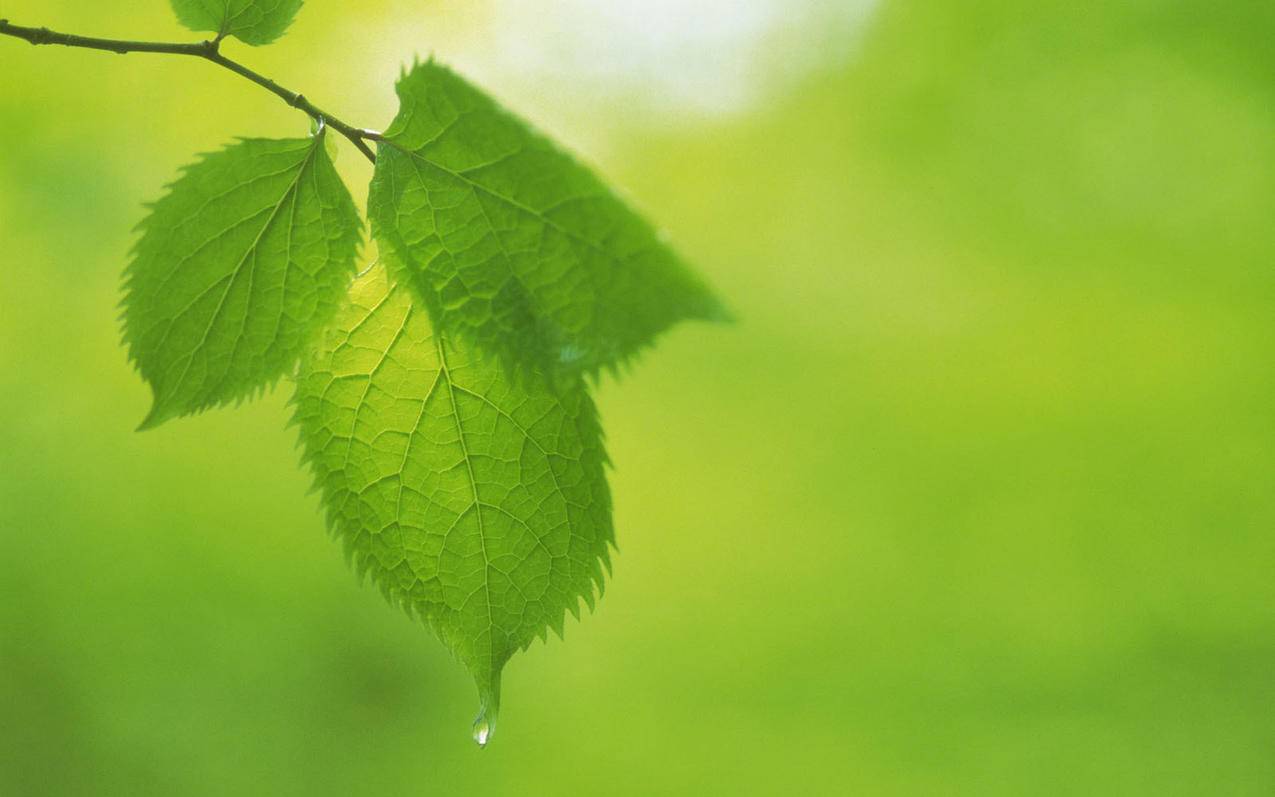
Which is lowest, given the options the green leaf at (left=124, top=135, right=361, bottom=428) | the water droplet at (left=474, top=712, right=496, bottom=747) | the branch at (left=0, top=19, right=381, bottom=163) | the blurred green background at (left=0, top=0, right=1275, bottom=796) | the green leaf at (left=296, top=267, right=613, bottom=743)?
the water droplet at (left=474, top=712, right=496, bottom=747)

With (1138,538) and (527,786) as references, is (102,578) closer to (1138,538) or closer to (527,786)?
A: (527,786)

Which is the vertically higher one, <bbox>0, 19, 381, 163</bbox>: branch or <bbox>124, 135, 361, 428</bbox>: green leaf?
<bbox>0, 19, 381, 163</bbox>: branch

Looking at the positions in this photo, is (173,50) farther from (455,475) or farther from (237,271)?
(455,475)

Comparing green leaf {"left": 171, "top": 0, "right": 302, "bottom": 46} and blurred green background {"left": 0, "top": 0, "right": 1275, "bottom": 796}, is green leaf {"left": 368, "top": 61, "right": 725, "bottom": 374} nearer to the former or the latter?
green leaf {"left": 171, "top": 0, "right": 302, "bottom": 46}

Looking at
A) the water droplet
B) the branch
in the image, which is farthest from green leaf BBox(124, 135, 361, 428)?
the water droplet

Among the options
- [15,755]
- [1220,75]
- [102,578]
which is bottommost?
[15,755]

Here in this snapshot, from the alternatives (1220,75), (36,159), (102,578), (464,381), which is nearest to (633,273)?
(464,381)
